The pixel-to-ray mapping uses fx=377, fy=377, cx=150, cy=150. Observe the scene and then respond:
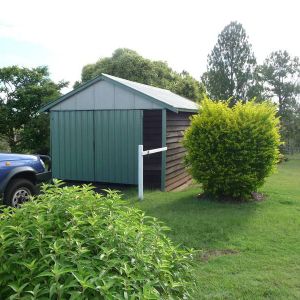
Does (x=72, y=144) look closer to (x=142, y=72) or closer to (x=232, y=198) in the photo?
(x=232, y=198)

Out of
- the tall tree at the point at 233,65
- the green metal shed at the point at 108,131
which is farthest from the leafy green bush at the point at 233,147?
the tall tree at the point at 233,65

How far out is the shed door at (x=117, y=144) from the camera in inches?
388

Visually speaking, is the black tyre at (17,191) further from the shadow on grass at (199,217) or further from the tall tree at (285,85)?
the tall tree at (285,85)

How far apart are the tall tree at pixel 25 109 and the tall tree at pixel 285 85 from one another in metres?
18.7

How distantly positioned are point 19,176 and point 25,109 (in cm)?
989

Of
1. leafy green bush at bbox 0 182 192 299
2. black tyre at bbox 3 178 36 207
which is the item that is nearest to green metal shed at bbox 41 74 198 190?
black tyre at bbox 3 178 36 207

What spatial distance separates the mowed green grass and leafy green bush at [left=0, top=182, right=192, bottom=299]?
158cm

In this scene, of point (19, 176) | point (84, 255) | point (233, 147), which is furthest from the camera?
point (233, 147)

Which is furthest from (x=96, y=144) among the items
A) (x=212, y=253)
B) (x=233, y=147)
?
(x=212, y=253)

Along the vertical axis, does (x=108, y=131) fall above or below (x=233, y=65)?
below

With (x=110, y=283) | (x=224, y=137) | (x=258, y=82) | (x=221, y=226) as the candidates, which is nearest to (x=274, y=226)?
(x=221, y=226)

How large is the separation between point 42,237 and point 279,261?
361 cm

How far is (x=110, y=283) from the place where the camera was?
205cm

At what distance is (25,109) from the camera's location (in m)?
16.5
